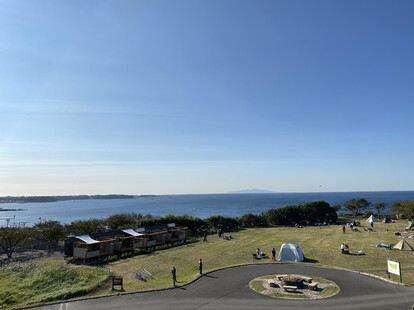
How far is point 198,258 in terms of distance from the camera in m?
34.6

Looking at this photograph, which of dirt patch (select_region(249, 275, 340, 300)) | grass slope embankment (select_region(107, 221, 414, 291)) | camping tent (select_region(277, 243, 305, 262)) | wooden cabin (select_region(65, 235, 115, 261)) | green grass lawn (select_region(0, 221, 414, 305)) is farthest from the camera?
wooden cabin (select_region(65, 235, 115, 261))

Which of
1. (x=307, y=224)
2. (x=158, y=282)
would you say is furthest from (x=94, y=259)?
(x=307, y=224)

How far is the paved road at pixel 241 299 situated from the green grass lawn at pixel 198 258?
2.14 meters

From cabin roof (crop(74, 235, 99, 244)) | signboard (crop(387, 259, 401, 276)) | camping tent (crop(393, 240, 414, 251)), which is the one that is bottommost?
camping tent (crop(393, 240, 414, 251))

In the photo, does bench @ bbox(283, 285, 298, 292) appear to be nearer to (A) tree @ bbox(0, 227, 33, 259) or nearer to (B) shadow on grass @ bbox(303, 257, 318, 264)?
(B) shadow on grass @ bbox(303, 257, 318, 264)

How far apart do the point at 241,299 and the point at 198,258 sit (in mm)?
15752

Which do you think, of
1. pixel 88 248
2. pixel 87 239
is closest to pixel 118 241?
pixel 87 239

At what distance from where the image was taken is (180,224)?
59.2 meters

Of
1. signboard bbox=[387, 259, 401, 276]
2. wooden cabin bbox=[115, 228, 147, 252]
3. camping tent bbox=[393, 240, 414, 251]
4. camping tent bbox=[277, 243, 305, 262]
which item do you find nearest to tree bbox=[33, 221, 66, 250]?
wooden cabin bbox=[115, 228, 147, 252]

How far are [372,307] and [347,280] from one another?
5856 millimetres

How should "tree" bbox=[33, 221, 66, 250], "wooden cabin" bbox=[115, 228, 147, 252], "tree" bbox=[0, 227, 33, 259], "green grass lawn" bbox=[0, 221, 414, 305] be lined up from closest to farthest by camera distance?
1. "green grass lawn" bbox=[0, 221, 414, 305]
2. "wooden cabin" bbox=[115, 228, 147, 252]
3. "tree" bbox=[0, 227, 33, 259]
4. "tree" bbox=[33, 221, 66, 250]

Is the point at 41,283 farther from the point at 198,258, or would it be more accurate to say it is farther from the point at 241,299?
the point at 241,299

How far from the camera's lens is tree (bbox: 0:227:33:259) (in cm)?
4212

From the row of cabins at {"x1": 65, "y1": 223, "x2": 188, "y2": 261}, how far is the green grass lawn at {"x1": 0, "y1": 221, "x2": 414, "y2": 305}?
265 cm
